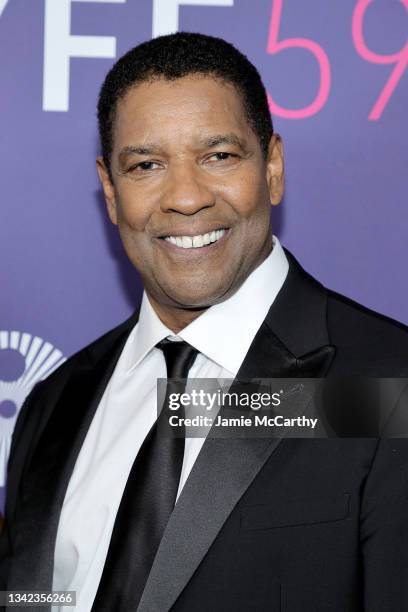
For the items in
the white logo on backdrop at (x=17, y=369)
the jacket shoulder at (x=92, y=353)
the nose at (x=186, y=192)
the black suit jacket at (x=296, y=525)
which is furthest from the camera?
the white logo on backdrop at (x=17, y=369)

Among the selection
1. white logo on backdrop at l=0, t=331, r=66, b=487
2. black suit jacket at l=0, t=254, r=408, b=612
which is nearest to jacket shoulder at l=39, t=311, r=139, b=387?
white logo on backdrop at l=0, t=331, r=66, b=487

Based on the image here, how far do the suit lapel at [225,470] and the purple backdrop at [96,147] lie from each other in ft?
1.82

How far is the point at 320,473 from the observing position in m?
1.33

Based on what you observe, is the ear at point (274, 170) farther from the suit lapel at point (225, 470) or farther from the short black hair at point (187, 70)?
the suit lapel at point (225, 470)

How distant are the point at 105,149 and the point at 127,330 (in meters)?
0.42

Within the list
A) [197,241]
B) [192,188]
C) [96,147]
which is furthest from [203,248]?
[96,147]

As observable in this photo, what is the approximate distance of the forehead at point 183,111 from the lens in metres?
1.48

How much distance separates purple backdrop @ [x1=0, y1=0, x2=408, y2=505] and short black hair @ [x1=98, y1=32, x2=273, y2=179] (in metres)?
0.37

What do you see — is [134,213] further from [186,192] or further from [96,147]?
[96,147]

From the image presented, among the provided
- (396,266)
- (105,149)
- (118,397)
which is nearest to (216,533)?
(118,397)

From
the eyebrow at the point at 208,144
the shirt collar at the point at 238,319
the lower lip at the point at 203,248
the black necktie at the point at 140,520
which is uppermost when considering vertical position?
the eyebrow at the point at 208,144

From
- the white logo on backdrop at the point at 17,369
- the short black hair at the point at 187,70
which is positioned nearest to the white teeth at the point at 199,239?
the short black hair at the point at 187,70

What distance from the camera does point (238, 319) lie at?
1.54 meters

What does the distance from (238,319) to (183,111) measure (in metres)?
0.40
